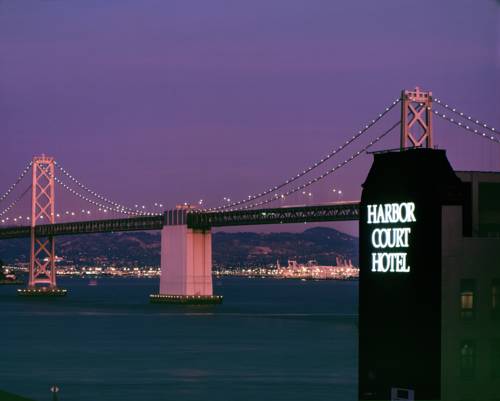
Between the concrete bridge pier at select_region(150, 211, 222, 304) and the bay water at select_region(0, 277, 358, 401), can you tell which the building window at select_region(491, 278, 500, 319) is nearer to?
the bay water at select_region(0, 277, 358, 401)

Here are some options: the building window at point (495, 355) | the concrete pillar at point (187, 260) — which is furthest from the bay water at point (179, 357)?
the building window at point (495, 355)

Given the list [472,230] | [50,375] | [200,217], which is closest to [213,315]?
[200,217]

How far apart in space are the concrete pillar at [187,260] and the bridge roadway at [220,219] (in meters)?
1.12

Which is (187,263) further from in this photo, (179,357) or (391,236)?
(391,236)

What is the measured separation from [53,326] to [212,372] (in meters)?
43.1

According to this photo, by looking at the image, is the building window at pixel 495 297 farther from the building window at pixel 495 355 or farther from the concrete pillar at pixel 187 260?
the concrete pillar at pixel 187 260

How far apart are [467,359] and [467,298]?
187cm

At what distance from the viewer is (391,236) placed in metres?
39.0

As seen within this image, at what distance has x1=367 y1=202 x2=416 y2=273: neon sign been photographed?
126ft

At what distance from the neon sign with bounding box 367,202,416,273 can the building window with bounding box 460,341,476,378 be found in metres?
3.06

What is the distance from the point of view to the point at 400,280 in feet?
126

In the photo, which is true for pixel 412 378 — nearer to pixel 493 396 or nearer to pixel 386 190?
pixel 493 396

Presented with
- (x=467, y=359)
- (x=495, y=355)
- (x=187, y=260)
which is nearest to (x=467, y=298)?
(x=467, y=359)

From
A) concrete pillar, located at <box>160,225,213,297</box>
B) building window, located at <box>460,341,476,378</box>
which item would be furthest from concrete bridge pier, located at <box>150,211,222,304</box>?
building window, located at <box>460,341,476,378</box>
